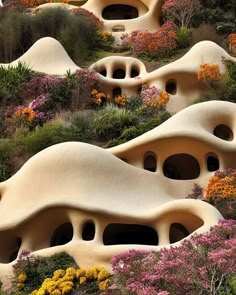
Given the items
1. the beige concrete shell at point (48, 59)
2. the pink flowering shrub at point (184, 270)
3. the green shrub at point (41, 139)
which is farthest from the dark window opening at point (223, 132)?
the pink flowering shrub at point (184, 270)

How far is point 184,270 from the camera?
398 inches

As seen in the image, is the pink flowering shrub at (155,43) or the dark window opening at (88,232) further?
the pink flowering shrub at (155,43)

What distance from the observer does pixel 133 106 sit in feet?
77.6

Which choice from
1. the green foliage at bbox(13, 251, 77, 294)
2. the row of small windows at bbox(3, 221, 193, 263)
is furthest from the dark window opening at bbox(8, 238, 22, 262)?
the green foliage at bbox(13, 251, 77, 294)

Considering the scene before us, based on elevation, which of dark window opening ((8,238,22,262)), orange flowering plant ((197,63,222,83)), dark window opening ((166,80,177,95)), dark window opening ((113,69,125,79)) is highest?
orange flowering plant ((197,63,222,83))

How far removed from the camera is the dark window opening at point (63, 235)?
659 inches

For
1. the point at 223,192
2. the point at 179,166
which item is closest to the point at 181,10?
the point at 179,166

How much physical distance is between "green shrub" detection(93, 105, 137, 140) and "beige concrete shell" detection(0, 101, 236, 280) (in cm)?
216

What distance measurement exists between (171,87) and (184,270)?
15414 mm

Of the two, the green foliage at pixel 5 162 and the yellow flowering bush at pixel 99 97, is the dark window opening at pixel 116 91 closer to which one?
the yellow flowering bush at pixel 99 97

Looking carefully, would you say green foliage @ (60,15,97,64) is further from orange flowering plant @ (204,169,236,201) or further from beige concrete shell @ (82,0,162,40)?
orange flowering plant @ (204,169,236,201)

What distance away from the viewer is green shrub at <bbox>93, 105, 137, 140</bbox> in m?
20.6

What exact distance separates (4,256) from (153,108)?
8820mm

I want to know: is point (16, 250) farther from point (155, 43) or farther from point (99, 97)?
point (155, 43)
